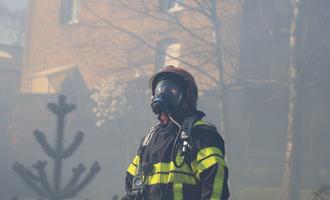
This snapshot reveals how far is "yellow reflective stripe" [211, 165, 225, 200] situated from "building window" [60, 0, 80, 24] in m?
25.6

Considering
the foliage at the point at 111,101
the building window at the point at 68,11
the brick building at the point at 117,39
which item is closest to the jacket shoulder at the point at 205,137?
the brick building at the point at 117,39

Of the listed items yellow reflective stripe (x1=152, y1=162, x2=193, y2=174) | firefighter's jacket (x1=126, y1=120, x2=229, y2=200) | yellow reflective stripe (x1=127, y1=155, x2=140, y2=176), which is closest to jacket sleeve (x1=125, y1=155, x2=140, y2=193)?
yellow reflective stripe (x1=127, y1=155, x2=140, y2=176)

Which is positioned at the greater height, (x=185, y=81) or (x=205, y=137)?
(x=185, y=81)

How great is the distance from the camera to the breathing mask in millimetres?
3779

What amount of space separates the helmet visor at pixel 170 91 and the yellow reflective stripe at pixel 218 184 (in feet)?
1.91

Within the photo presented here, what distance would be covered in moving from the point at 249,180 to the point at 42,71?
15.1 m

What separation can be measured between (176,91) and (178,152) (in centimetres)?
44

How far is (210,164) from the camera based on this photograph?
3.55 m

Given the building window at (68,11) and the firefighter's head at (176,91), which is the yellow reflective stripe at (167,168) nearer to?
the firefighter's head at (176,91)

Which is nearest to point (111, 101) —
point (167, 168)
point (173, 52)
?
point (173, 52)

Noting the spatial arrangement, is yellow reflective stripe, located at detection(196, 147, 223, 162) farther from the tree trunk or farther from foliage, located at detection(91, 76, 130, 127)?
foliage, located at detection(91, 76, 130, 127)

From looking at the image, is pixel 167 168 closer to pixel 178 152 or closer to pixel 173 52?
pixel 178 152

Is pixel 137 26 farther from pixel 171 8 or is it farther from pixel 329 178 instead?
pixel 329 178

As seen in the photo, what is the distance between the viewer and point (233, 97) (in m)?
19.8
